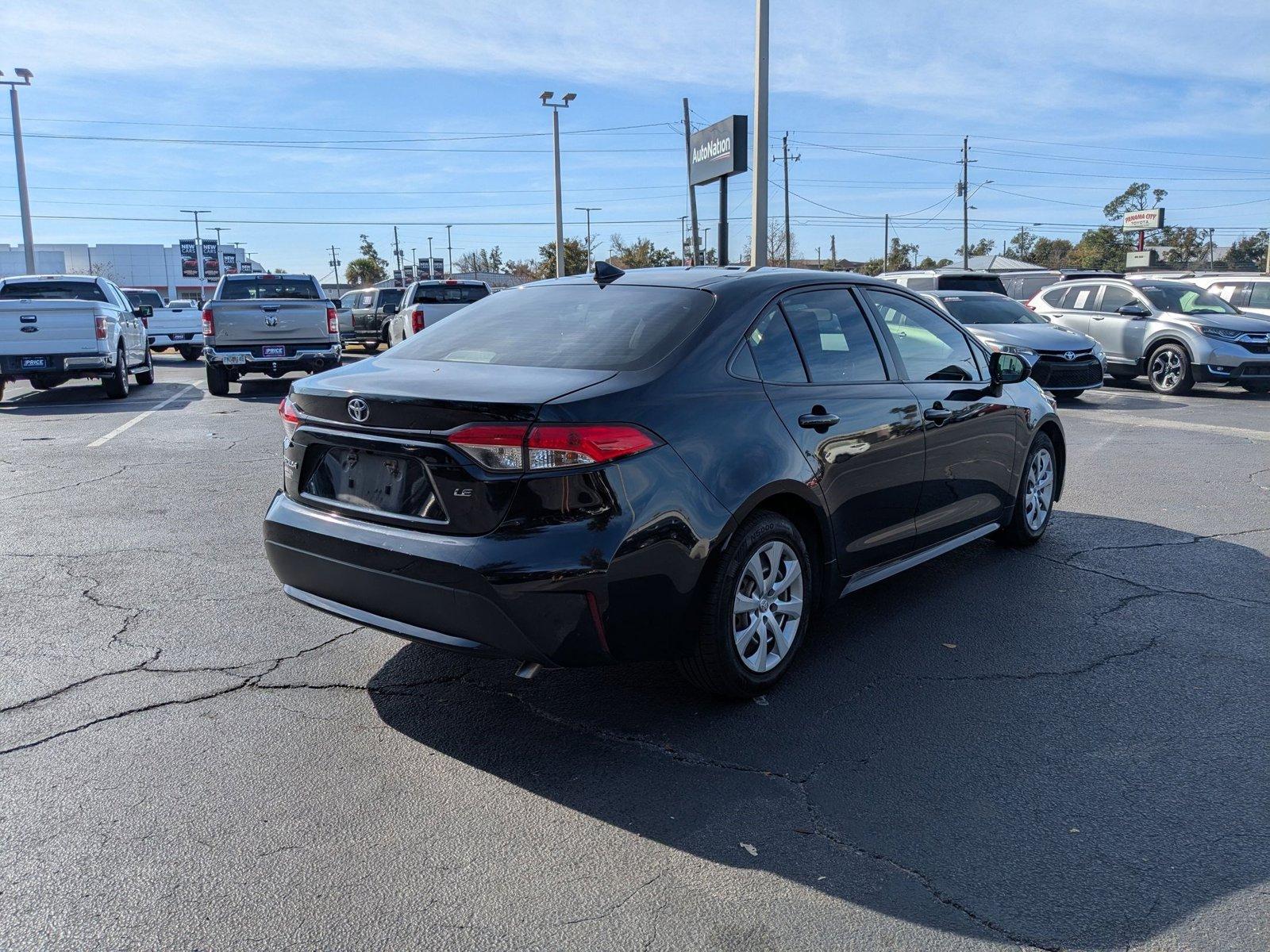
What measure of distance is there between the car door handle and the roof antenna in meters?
1.10

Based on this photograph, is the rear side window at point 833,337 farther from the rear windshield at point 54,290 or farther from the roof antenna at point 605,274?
the rear windshield at point 54,290

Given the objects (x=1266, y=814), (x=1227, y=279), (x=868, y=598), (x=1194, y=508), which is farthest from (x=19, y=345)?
(x=1227, y=279)

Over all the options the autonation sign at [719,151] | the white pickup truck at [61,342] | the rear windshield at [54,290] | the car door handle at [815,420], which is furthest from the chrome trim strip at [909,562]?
the autonation sign at [719,151]

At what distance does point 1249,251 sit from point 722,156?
294ft

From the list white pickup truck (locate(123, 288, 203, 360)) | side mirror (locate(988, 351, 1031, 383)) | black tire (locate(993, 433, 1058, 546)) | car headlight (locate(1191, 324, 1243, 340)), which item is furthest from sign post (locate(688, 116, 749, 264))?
side mirror (locate(988, 351, 1031, 383))

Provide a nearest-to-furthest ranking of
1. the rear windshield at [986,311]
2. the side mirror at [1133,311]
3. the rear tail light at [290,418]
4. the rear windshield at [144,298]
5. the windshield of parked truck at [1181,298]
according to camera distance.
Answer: the rear tail light at [290,418] → the rear windshield at [986,311] → the side mirror at [1133,311] → the windshield of parked truck at [1181,298] → the rear windshield at [144,298]

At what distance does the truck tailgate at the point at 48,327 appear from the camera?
1435 centimetres

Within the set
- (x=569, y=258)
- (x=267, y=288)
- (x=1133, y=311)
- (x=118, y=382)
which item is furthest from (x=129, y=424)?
(x=569, y=258)

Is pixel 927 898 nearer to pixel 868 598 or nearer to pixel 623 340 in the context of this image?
pixel 623 340

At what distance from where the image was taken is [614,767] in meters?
3.53

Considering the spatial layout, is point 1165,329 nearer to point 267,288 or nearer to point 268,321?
point 268,321

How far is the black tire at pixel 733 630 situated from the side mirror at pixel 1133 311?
1452cm

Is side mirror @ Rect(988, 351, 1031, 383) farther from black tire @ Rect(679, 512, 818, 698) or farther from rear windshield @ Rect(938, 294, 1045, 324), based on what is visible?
rear windshield @ Rect(938, 294, 1045, 324)

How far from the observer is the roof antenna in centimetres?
465
